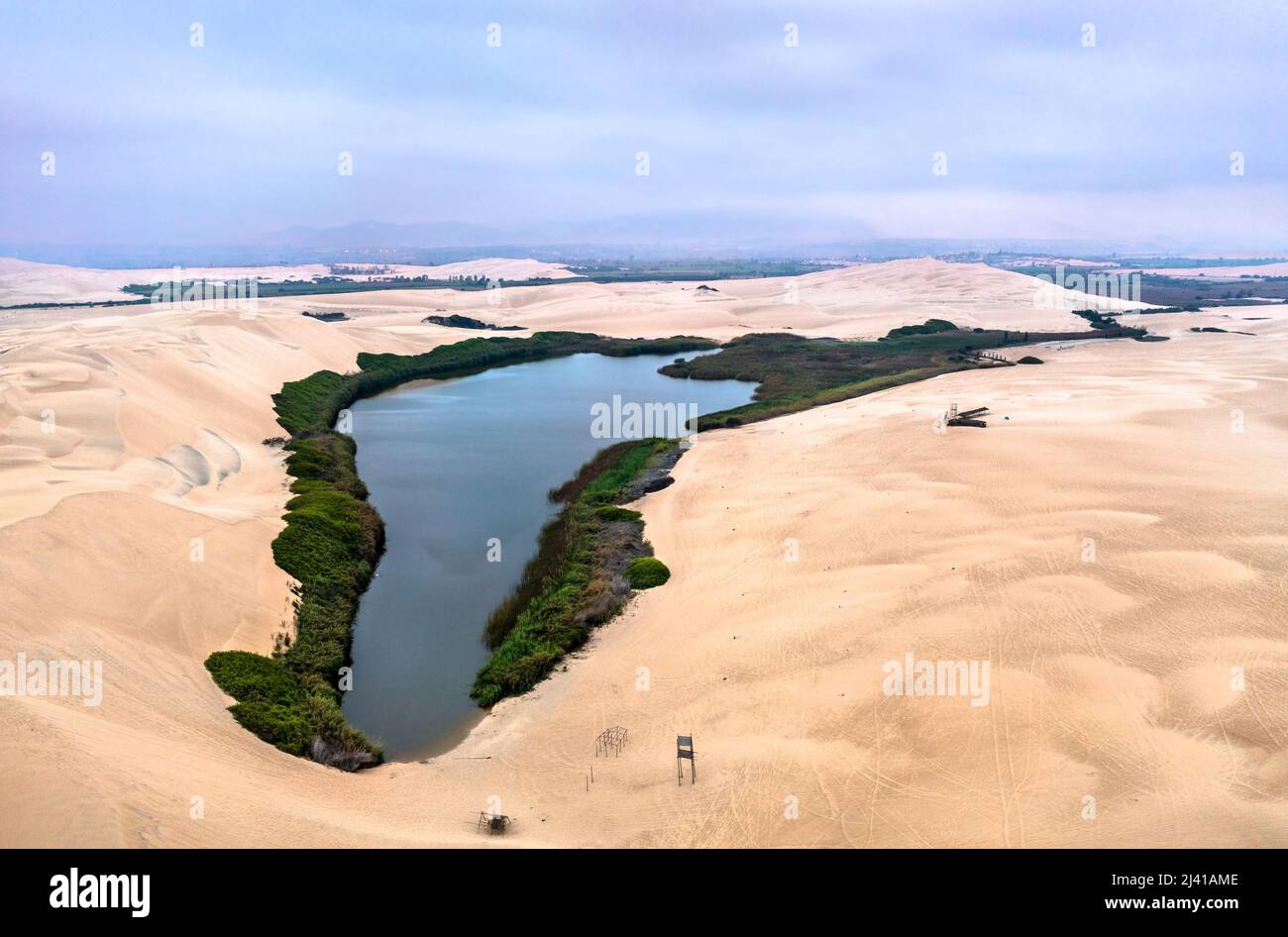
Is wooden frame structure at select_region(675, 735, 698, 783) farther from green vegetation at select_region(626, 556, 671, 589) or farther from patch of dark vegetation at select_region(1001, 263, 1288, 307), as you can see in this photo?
patch of dark vegetation at select_region(1001, 263, 1288, 307)

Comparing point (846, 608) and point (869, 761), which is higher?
point (846, 608)

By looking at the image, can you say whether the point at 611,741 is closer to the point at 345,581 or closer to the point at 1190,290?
the point at 345,581

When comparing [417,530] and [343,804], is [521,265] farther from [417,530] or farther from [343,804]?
[343,804]

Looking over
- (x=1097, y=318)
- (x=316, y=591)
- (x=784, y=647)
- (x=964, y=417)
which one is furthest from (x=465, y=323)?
(x=784, y=647)

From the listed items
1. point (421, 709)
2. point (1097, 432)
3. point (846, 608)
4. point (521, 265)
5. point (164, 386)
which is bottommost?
point (421, 709)

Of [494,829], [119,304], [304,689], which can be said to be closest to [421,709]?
[304,689]
